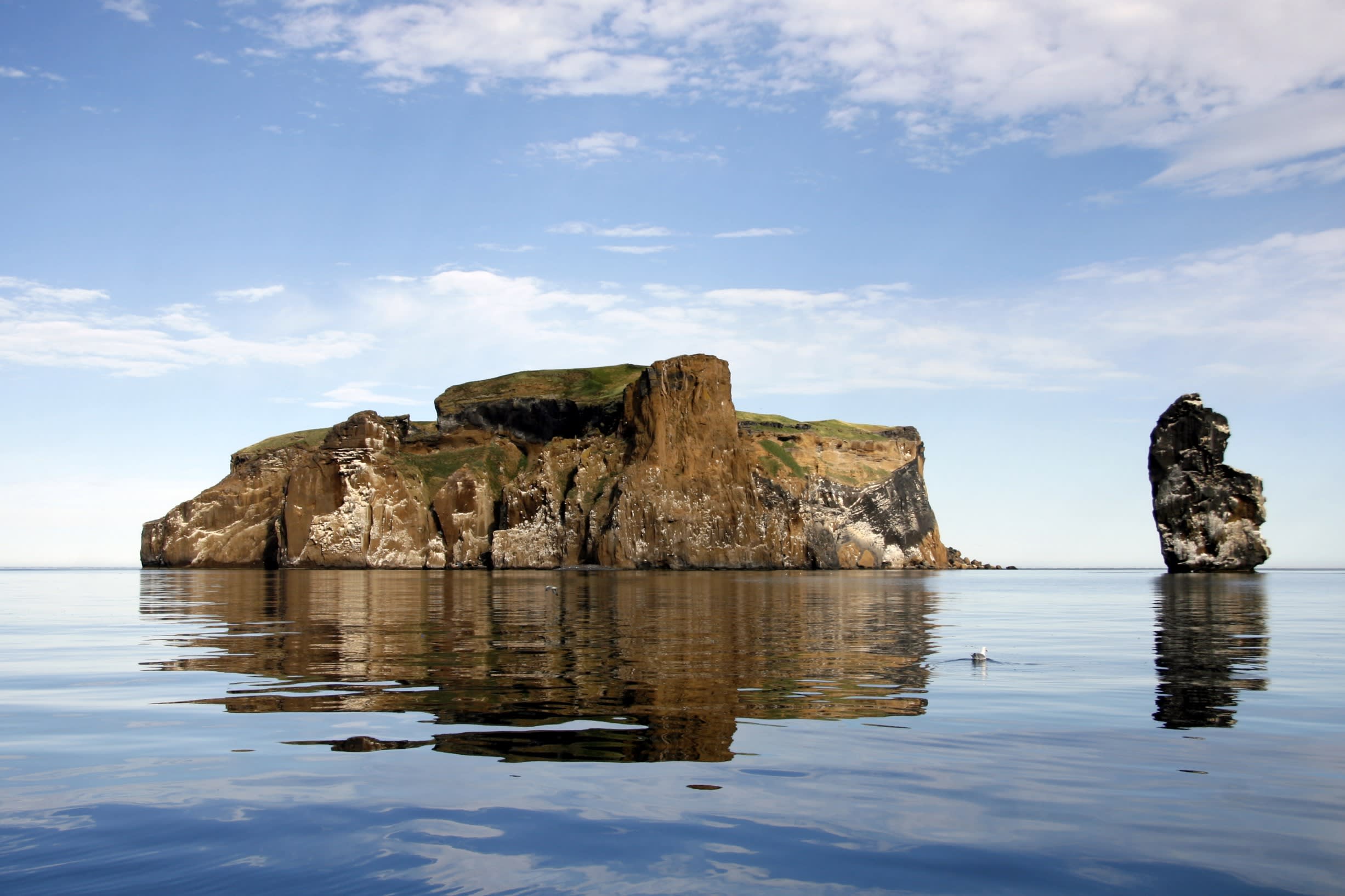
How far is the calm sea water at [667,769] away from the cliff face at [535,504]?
14072 cm

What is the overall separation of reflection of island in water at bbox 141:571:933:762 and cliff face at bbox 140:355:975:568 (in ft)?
388

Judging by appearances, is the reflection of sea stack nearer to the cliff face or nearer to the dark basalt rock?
the cliff face

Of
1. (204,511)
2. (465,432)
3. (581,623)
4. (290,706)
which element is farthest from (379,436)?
(290,706)

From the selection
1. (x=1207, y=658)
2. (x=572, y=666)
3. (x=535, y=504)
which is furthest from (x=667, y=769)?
(x=535, y=504)

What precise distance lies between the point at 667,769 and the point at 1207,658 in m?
18.1

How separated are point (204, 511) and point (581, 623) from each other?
165041 millimetres

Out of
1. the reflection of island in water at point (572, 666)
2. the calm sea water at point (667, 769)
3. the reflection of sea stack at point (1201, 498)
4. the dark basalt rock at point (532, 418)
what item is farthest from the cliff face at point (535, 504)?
the calm sea water at point (667, 769)

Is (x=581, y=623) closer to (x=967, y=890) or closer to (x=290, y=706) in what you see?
(x=290, y=706)

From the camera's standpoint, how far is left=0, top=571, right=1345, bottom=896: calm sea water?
684 centimetres

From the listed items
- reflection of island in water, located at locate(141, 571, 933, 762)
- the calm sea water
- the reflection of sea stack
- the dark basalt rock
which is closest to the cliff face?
the dark basalt rock

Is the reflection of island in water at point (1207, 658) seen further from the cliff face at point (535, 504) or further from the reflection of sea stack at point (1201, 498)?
the cliff face at point (535, 504)

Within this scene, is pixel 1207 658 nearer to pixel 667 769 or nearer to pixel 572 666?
pixel 572 666

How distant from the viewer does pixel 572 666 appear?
1966 cm

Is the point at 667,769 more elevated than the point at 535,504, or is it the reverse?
the point at 535,504
